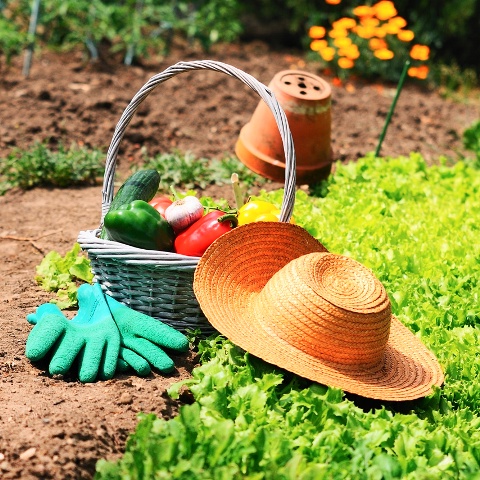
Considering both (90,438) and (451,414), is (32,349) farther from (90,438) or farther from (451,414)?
(451,414)

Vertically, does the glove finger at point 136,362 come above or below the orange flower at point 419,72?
below

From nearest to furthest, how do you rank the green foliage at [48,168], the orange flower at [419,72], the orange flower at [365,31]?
1. the green foliage at [48,168]
2. the orange flower at [419,72]
3. the orange flower at [365,31]

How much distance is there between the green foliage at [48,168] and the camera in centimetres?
562

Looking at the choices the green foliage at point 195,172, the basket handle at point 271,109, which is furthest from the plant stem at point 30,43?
the basket handle at point 271,109

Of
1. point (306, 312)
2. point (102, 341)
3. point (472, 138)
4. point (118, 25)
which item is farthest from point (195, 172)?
point (118, 25)

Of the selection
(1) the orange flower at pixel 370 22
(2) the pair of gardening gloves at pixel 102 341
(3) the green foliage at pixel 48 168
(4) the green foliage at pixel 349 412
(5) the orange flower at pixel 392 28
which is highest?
(5) the orange flower at pixel 392 28

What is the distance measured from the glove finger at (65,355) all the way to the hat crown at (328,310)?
30.8 inches

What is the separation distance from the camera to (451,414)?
3236 millimetres

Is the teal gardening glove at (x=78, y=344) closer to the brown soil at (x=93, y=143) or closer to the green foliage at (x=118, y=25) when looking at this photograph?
the brown soil at (x=93, y=143)

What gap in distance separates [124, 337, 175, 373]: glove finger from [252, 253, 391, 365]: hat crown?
17.6 inches

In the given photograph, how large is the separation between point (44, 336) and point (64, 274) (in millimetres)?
914

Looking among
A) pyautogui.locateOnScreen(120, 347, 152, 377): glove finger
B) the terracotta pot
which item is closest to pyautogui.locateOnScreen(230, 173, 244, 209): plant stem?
pyautogui.locateOnScreen(120, 347, 152, 377): glove finger

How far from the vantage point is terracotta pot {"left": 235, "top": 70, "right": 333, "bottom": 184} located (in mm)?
5273

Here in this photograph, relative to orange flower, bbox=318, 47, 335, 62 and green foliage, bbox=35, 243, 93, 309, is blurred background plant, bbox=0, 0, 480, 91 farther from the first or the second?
green foliage, bbox=35, 243, 93, 309
